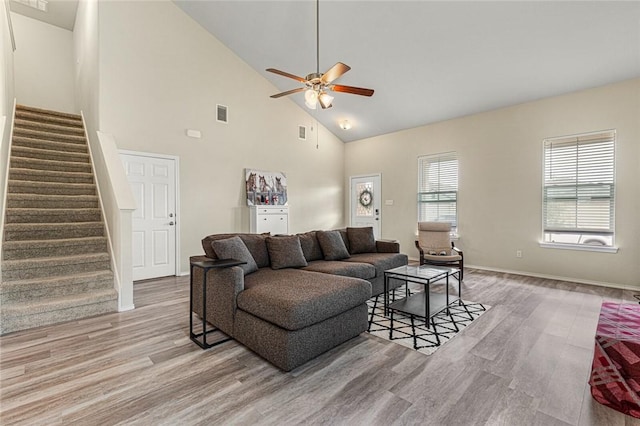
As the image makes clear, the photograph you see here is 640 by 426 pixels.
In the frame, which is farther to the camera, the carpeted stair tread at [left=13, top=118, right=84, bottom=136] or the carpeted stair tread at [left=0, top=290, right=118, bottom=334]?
the carpeted stair tread at [left=13, top=118, right=84, bottom=136]

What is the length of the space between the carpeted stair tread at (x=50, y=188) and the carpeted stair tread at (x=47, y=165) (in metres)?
0.39

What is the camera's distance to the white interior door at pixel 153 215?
475 cm

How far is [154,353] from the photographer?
243 cm

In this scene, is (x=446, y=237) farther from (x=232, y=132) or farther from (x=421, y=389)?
(x=232, y=132)

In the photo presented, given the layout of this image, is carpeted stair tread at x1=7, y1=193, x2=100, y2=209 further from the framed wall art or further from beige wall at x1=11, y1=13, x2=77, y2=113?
beige wall at x1=11, y1=13, x2=77, y2=113

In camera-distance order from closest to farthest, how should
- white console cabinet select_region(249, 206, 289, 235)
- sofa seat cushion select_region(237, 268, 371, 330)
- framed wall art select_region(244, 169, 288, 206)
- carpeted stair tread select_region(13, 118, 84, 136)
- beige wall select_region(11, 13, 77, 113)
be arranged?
sofa seat cushion select_region(237, 268, 371, 330)
carpeted stair tread select_region(13, 118, 84, 136)
white console cabinet select_region(249, 206, 289, 235)
framed wall art select_region(244, 169, 288, 206)
beige wall select_region(11, 13, 77, 113)

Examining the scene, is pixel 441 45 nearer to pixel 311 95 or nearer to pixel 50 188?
pixel 311 95

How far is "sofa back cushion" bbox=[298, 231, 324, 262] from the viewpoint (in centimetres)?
395

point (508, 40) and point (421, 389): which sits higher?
point (508, 40)

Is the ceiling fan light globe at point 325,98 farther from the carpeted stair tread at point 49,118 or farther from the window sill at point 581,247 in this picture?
the carpeted stair tread at point 49,118

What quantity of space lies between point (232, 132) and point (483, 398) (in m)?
5.59

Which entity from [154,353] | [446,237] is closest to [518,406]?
[154,353]

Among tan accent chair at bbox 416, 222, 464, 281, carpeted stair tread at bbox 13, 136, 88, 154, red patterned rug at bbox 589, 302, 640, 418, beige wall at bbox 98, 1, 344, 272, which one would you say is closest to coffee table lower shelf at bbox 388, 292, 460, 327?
red patterned rug at bbox 589, 302, 640, 418

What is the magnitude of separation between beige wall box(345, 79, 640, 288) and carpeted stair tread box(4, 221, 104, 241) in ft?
18.8
